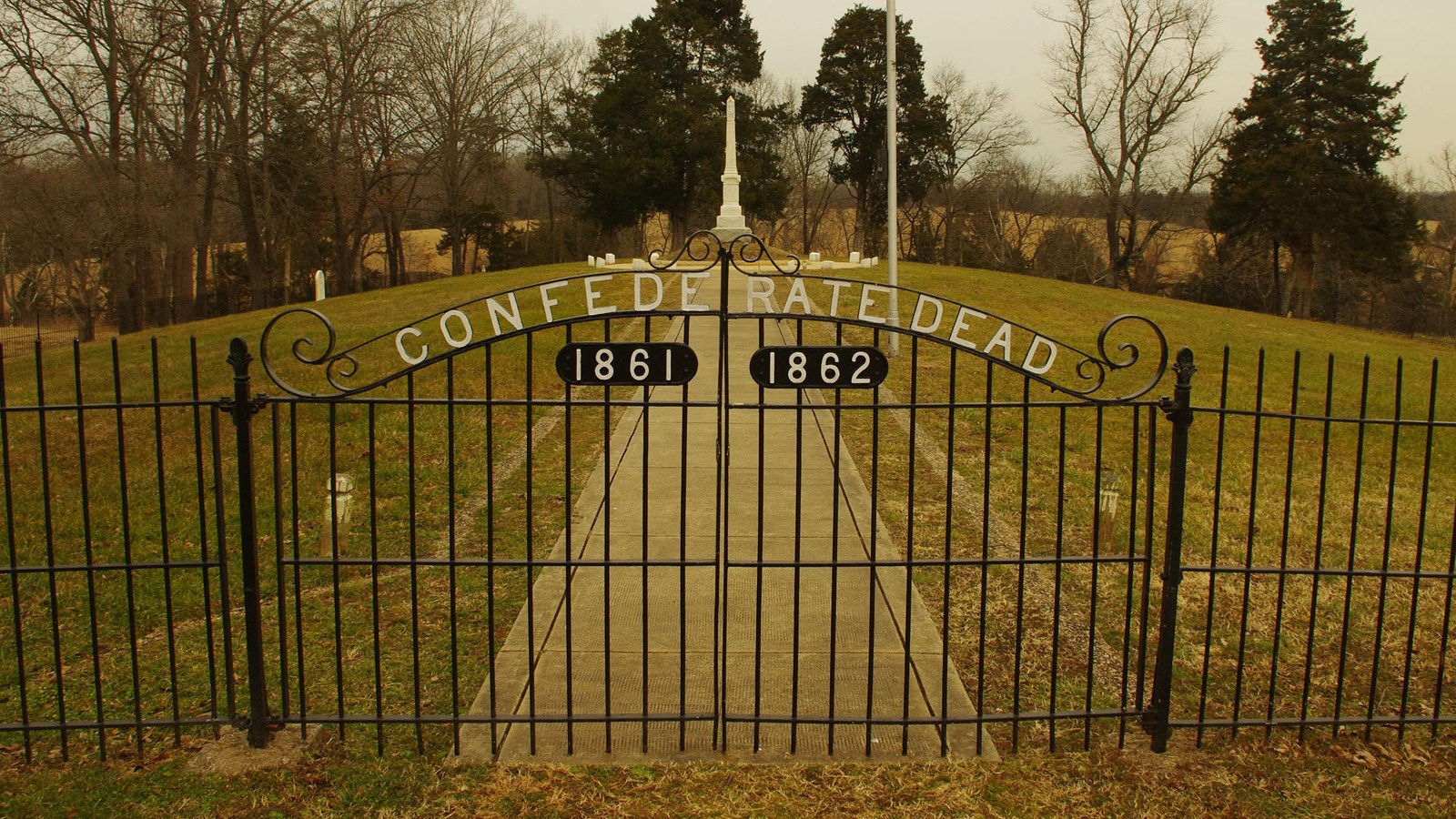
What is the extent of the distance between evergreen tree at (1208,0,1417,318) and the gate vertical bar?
1438 inches

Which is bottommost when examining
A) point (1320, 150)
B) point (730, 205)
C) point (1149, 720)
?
point (1149, 720)

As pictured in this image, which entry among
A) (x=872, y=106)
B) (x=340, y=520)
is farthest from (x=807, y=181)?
(x=340, y=520)

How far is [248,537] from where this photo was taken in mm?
4102

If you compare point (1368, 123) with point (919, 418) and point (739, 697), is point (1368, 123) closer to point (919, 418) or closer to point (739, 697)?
point (919, 418)

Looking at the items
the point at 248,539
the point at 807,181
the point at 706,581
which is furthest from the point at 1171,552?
the point at 807,181

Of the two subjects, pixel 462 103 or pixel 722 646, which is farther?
pixel 462 103

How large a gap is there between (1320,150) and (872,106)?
15626 millimetres

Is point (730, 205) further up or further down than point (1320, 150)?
Answer: further down

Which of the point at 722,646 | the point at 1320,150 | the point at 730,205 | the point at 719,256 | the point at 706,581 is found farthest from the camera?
the point at 1320,150

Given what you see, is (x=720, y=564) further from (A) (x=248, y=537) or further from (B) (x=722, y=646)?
(A) (x=248, y=537)

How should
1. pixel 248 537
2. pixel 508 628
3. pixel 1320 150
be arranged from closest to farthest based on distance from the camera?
pixel 248 537
pixel 508 628
pixel 1320 150

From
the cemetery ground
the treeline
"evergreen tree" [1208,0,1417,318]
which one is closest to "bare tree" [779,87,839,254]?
the treeline

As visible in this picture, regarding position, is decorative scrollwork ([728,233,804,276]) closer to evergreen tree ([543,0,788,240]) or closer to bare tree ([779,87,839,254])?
evergreen tree ([543,0,788,240])

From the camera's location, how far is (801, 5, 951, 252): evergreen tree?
1518 inches
